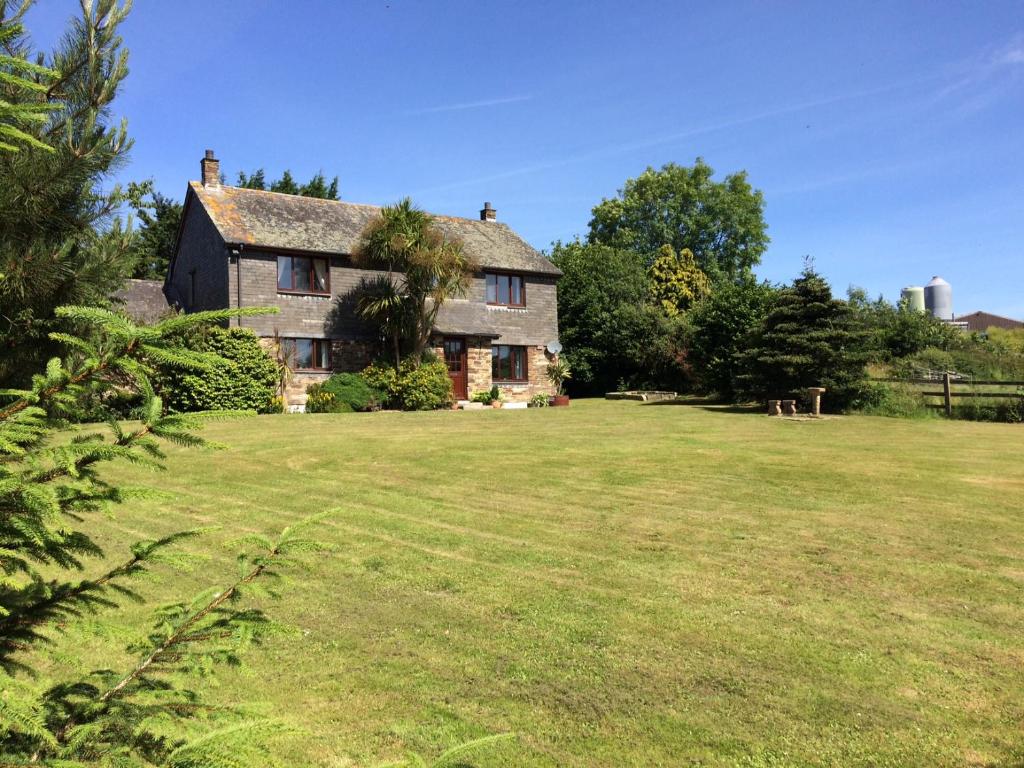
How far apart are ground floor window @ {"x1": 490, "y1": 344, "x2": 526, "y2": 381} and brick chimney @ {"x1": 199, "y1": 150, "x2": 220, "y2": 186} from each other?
12330 mm

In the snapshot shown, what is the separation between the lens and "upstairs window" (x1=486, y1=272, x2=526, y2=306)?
1140 inches

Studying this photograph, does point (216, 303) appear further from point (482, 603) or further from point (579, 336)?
point (482, 603)

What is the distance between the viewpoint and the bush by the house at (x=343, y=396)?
2216 cm

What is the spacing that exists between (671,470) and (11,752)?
33.0 ft

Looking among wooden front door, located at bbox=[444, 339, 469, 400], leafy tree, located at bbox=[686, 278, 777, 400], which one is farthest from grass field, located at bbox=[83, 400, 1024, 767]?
wooden front door, located at bbox=[444, 339, 469, 400]

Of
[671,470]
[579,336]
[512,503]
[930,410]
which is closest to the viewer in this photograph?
[512,503]

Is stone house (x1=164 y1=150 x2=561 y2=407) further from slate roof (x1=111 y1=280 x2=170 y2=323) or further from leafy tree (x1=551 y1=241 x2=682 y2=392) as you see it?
leafy tree (x1=551 y1=241 x2=682 y2=392)

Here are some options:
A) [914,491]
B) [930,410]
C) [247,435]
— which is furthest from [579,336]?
[914,491]

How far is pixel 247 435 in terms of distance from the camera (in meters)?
14.8

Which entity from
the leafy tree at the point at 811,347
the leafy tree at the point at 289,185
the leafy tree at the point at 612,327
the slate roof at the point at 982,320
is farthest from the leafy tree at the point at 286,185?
the slate roof at the point at 982,320

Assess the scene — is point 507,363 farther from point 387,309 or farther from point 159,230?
point 159,230

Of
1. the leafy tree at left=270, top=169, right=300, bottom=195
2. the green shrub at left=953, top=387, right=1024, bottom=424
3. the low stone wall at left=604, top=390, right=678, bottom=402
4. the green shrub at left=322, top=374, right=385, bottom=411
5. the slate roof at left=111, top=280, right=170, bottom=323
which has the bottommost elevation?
the green shrub at left=953, top=387, right=1024, bottom=424

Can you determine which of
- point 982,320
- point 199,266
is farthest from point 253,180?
point 982,320

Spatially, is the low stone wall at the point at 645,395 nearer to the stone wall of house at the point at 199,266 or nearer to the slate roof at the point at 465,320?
the slate roof at the point at 465,320
